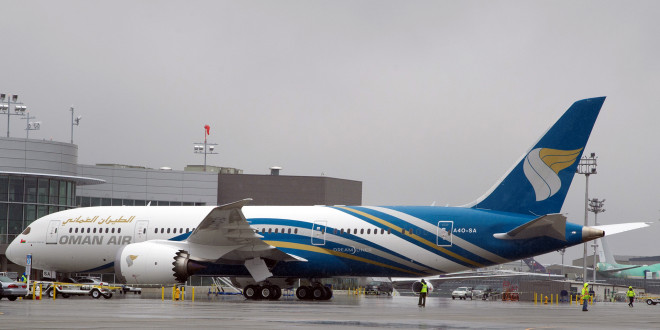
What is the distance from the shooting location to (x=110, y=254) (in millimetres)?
41219

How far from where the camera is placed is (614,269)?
13088 cm

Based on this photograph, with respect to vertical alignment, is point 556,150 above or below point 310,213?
above

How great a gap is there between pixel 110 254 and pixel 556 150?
783 inches

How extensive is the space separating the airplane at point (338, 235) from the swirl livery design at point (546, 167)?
39mm

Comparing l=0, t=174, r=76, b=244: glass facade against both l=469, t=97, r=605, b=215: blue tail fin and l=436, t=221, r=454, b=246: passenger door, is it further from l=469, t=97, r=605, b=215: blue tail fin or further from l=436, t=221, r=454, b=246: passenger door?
l=469, t=97, r=605, b=215: blue tail fin

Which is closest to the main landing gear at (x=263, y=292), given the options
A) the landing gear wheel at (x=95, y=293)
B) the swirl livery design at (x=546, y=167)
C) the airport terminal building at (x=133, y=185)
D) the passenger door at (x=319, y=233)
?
the passenger door at (x=319, y=233)

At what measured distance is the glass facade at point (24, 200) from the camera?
61.2 meters

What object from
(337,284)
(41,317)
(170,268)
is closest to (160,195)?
(337,284)

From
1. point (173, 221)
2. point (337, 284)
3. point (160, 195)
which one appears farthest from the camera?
point (160, 195)

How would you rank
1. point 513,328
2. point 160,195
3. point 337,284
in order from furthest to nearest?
point 160,195, point 337,284, point 513,328

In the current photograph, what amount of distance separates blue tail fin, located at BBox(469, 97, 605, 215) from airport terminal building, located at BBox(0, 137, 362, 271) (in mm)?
36317

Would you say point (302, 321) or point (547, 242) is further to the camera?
point (547, 242)

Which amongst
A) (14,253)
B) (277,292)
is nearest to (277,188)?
(14,253)

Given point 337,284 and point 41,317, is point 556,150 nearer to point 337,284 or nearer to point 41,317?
point 41,317
